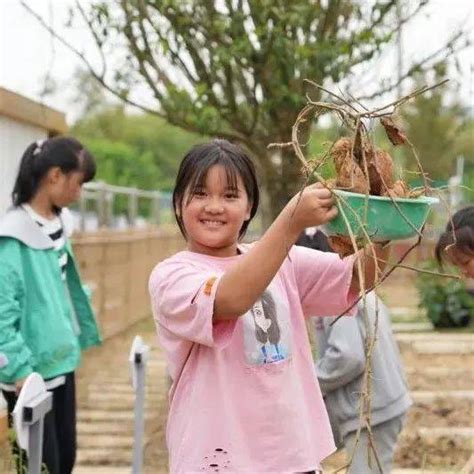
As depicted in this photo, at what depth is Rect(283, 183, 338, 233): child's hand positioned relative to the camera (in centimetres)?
226

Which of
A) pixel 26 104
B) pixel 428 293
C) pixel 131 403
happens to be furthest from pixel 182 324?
pixel 428 293

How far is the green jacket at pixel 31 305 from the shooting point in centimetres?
416

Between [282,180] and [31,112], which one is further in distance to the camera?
[31,112]

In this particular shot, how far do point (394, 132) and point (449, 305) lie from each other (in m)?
9.99

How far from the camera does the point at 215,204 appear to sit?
8.51 feet

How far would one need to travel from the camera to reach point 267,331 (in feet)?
8.54

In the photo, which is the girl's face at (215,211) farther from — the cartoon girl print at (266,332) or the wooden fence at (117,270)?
the wooden fence at (117,270)

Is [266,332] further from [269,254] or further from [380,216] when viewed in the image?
[380,216]

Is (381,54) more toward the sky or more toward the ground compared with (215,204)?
more toward the sky

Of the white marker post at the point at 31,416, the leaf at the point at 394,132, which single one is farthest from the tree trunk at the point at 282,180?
the leaf at the point at 394,132

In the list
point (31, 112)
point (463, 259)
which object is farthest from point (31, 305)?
point (31, 112)

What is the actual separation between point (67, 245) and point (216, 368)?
2.31 m

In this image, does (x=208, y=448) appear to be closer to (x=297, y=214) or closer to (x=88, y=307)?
(x=297, y=214)

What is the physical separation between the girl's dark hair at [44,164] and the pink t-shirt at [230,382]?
1993 mm
